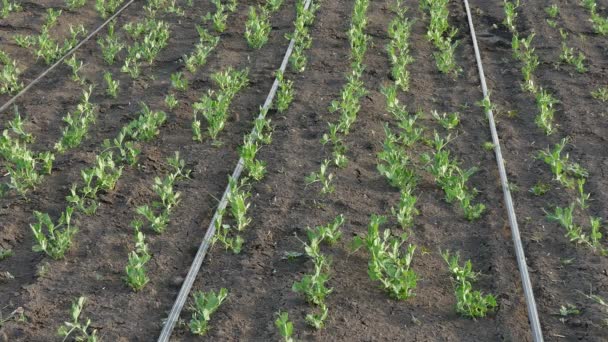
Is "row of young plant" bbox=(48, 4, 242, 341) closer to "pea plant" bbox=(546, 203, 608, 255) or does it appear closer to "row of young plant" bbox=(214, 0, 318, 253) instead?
A: "row of young plant" bbox=(214, 0, 318, 253)

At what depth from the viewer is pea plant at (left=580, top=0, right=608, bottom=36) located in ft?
30.4

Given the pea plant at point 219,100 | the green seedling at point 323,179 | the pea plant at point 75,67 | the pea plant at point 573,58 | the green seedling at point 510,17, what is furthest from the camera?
the green seedling at point 510,17

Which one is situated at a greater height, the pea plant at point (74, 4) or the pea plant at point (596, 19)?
the pea plant at point (74, 4)

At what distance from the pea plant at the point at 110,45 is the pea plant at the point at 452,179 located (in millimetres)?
4014

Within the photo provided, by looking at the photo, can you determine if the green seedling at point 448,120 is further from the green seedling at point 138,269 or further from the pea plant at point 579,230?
the green seedling at point 138,269

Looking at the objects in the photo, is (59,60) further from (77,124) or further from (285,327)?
(285,327)

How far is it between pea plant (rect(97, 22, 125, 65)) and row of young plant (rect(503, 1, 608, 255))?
178 inches

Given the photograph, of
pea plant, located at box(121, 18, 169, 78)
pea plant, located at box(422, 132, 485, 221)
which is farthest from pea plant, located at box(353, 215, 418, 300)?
pea plant, located at box(121, 18, 169, 78)

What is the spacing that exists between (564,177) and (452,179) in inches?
37.0

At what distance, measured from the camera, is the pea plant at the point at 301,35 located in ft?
27.1

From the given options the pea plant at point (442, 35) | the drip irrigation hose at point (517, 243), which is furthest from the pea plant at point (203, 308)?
the pea plant at point (442, 35)

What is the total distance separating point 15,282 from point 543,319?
3.40 meters

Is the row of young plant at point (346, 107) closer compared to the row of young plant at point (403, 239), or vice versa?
the row of young plant at point (403, 239)

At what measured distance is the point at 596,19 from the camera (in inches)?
373
